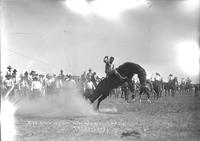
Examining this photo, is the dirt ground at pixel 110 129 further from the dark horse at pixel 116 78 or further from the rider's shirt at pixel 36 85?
the rider's shirt at pixel 36 85

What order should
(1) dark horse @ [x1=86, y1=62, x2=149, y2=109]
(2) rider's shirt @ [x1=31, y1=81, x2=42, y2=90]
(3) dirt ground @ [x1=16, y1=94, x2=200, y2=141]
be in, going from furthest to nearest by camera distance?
(2) rider's shirt @ [x1=31, y1=81, x2=42, y2=90] < (1) dark horse @ [x1=86, y1=62, x2=149, y2=109] < (3) dirt ground @ [x1=16, y1=94, x2=200, y2=141]

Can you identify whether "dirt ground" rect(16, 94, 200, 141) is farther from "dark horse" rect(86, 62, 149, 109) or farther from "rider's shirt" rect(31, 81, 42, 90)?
"rider's shirt" rect(31, 81, 42, 90)

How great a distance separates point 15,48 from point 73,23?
1.92 metres

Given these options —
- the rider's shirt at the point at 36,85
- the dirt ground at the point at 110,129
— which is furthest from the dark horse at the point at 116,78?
the rider's shirt at the point at 36,85

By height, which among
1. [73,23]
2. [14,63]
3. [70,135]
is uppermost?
[73,23]

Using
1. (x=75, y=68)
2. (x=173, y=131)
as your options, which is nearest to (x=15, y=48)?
(x=75, y=68)

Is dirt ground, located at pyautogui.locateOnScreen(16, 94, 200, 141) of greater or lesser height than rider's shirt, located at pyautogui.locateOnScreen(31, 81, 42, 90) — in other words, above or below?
below

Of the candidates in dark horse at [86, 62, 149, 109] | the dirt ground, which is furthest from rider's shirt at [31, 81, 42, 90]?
the dirt ground

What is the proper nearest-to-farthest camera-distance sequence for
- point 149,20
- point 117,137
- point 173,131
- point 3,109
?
point 117,137
point 173,131
point 3,109
point 149,20

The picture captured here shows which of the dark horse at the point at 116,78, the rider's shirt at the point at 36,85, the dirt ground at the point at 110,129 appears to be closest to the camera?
the dirt ground at the point at 110,129

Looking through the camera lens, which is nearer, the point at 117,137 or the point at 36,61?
the point at 117,137

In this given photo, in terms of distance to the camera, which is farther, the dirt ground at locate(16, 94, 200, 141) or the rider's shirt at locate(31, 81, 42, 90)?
the rider's shirt at locate(31, 81, 42, 90)

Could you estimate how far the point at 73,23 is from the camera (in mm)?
10664

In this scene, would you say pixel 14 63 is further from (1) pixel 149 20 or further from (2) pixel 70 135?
(1) pixel 149 20
